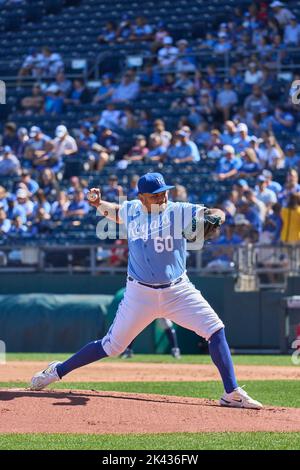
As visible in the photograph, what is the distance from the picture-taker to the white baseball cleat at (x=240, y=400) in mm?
8914

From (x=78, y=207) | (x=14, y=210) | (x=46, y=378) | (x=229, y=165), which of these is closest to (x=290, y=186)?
(x=229, y=165)

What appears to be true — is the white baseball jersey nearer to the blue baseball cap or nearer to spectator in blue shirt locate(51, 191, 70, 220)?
→ the blue baseball cap

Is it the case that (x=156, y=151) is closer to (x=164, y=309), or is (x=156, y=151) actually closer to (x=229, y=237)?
(x=229, y=237)

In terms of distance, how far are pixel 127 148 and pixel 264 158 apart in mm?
3768

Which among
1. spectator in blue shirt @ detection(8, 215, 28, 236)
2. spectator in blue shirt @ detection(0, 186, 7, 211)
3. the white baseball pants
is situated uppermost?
the white baseball pants

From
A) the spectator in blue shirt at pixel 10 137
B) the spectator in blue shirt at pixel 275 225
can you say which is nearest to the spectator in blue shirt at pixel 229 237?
the spectator in blue shirt at pixel 275 225

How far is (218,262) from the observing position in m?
17.8

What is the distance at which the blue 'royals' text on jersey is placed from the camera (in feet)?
29.2

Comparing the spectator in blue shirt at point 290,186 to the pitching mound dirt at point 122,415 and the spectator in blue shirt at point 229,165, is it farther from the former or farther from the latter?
the pitching mound dirt at point 122,415

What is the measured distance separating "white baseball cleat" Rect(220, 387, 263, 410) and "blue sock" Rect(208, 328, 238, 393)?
4 cm

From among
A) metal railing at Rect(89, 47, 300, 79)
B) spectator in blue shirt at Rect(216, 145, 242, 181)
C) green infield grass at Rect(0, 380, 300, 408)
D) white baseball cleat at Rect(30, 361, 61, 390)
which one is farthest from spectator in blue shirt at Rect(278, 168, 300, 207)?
white baseball cleat at Rect(30, 361, 61, 390)

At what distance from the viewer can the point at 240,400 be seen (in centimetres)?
893

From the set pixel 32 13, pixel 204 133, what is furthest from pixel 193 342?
pixel 32 13
